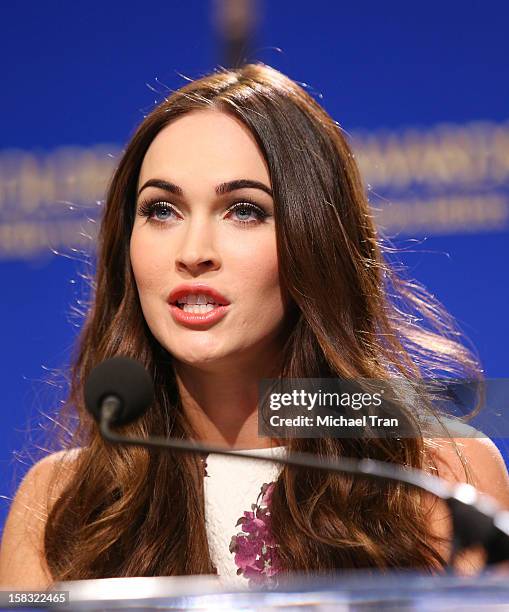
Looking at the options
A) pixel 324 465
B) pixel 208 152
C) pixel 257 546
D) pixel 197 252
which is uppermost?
pixel 208 152

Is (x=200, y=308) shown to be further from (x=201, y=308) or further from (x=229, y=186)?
(x=229, y=186)

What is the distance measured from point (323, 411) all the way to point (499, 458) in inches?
10.0

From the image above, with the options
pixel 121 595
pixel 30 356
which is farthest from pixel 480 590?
pixel 30 356

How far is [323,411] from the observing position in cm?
115

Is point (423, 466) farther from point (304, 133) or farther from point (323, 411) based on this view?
point (304, 133)

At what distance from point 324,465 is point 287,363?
0.53 meters

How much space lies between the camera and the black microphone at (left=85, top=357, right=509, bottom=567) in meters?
0.60

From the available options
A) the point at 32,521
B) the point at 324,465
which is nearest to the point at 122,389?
the point at 324,465

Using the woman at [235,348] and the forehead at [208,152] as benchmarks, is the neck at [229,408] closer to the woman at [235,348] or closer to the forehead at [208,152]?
the woman at [235,348]

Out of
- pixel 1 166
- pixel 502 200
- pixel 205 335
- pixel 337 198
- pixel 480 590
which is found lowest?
pixel 480 590

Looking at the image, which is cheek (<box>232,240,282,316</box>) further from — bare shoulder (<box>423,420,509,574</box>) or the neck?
bare shoulder (<box>423,420,509,574</box>)

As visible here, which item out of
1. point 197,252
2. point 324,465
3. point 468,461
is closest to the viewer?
point 324,465

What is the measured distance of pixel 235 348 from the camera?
43.6 inches

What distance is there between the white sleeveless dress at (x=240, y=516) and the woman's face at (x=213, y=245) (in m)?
0.14
